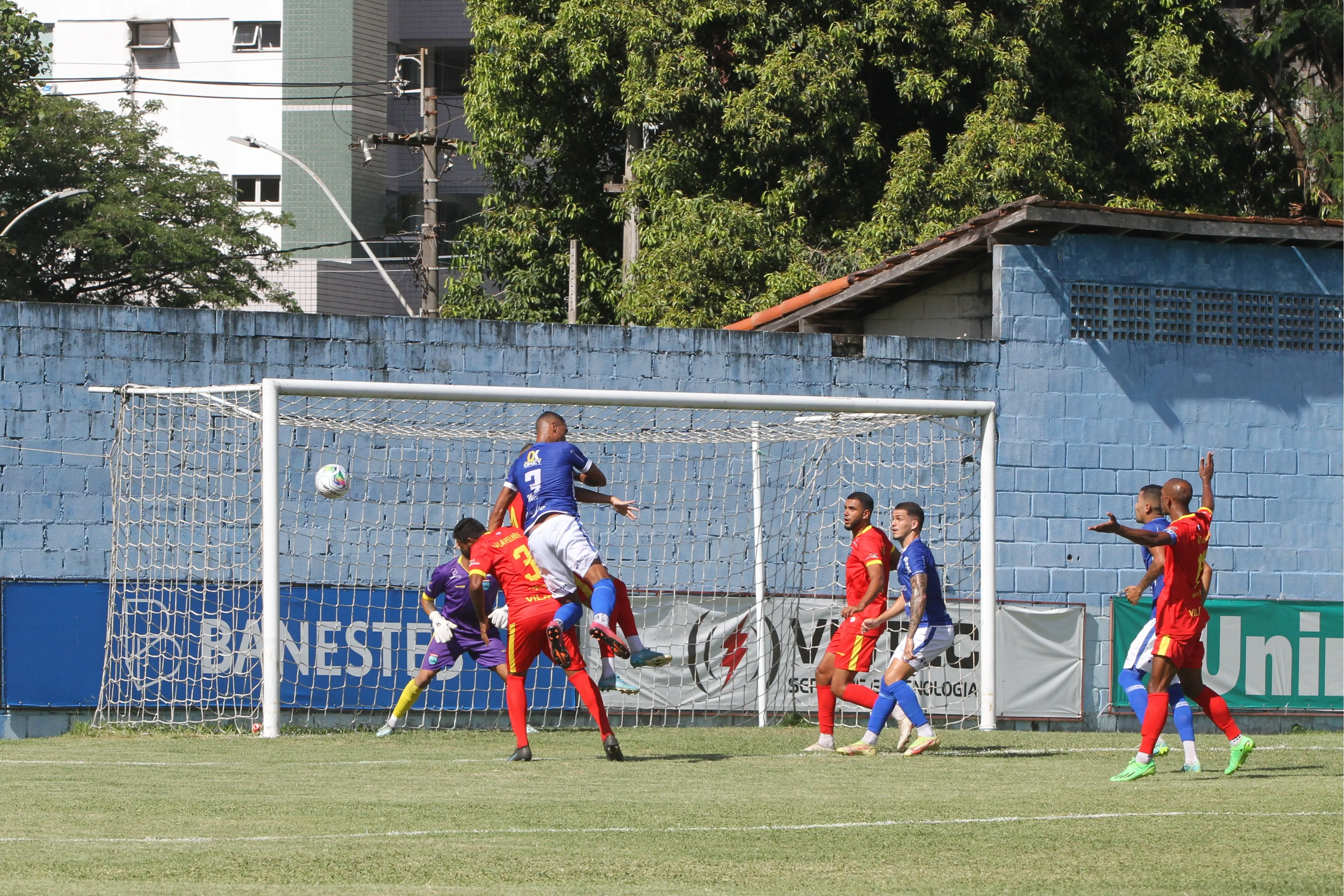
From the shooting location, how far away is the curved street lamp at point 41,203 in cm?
3434

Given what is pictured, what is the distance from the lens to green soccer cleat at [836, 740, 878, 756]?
1167cm

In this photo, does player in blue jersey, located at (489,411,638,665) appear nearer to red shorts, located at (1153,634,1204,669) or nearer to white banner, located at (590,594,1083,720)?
red shorts, located at (1153,634,1204,669)

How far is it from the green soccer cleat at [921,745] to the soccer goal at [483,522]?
2.69 metres

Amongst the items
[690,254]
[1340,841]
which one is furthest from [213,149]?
[1340,841]

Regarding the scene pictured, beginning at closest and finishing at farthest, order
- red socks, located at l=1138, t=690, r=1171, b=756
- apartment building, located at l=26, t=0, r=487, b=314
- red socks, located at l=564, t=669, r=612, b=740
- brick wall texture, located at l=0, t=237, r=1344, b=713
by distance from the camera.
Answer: red socks, located at l=1138, t=690, r=1171, b=756, red socks, located at l=564, t=669, r=612, b=740, brick wall texture, located at l=0, t=237, r=1344, b=713, apartment building, located at l=26, t=0, r=487, b=314

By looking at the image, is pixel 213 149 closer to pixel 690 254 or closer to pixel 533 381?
pixel 690 254

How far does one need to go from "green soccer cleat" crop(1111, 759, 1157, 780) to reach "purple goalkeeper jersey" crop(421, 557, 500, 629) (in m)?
5.32

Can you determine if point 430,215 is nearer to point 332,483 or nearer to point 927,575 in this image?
point 332,483

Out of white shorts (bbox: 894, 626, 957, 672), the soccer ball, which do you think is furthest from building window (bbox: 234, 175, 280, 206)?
white shorts (bbox: 894, 626, 957, 672)

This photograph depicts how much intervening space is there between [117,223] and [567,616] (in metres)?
33.2

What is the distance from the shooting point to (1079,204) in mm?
16516

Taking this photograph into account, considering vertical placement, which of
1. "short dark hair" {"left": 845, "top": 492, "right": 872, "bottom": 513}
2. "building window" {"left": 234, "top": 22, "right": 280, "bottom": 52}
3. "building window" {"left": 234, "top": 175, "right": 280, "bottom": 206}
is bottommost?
"short dark hair" {"left": 845, "top": 492, "right": 872, "bottom": 513}

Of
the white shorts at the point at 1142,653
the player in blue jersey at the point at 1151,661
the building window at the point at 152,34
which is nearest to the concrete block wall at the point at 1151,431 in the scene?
the player in blue jersey at the point at 1151,661

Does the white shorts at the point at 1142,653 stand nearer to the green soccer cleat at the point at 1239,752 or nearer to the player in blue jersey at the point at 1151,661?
the player in blue jersey at the point at 1151,661
